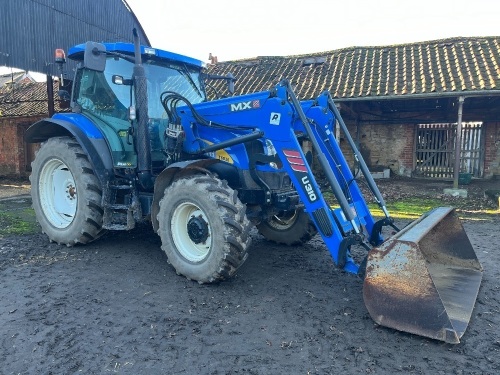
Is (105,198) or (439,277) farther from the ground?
(105,198)

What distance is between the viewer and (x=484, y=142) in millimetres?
13180

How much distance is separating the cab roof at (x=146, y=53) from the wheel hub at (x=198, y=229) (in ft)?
6.75

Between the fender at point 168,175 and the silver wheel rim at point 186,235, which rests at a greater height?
the fender at point 168,175

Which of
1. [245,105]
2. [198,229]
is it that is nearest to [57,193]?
[198,229]

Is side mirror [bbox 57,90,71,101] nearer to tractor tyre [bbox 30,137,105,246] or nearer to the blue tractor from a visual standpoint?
the blue tractor

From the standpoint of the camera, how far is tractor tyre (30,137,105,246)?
4.63 m

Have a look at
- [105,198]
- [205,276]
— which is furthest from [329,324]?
[105,198]

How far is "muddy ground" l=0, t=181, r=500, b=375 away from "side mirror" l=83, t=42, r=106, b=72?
2122 mm

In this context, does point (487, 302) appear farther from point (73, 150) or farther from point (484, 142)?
point (484, 142)

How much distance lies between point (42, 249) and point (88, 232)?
776mm

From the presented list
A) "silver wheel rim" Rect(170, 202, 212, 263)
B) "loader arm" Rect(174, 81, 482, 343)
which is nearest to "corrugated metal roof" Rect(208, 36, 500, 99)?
"loader arm" Rect(174, 81, 482, 343)

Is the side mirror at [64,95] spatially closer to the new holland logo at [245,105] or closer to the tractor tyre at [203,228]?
the tractor tyre at [203,228]

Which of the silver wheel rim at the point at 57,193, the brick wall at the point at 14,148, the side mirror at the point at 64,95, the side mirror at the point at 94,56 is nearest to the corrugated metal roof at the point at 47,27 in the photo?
the side mirror at the point at 64,95

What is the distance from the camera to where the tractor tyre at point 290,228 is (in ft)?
16.2
